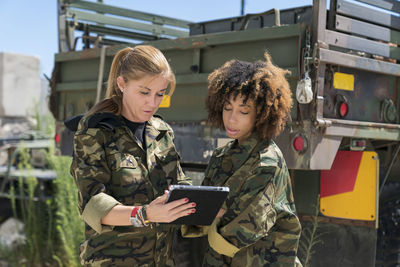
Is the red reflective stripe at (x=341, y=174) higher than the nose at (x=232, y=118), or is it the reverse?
the nose at (x=232, y=118)

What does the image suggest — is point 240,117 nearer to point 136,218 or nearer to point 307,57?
point 136,218

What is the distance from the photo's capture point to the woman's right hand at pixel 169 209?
1432mm

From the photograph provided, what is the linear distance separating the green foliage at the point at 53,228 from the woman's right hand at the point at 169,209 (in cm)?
268

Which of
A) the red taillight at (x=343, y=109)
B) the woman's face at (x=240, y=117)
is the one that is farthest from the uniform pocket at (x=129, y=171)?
the red taillight at (x=343, y=109)

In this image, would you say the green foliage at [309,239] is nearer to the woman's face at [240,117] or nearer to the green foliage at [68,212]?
the woman's face at [240,117]

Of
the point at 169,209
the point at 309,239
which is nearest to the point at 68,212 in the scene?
the point at 309,239

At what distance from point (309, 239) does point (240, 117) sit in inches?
54.7

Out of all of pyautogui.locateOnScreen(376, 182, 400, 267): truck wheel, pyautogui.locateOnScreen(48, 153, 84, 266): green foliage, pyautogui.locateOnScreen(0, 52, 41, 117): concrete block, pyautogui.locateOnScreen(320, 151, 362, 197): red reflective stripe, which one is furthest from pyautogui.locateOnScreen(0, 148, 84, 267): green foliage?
pyautogui.locateOnScreen(0, 52, 41, 117): concrete block

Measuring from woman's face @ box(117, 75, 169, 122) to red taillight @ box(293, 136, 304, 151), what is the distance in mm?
1039

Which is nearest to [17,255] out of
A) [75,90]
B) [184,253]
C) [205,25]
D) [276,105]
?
[75,90]

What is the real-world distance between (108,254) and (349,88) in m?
1.68

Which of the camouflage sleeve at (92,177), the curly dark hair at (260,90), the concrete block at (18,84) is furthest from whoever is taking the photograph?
the concrete block at (18,84)

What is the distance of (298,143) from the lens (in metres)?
2.58

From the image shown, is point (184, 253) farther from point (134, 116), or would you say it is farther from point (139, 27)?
point (139, 27)
